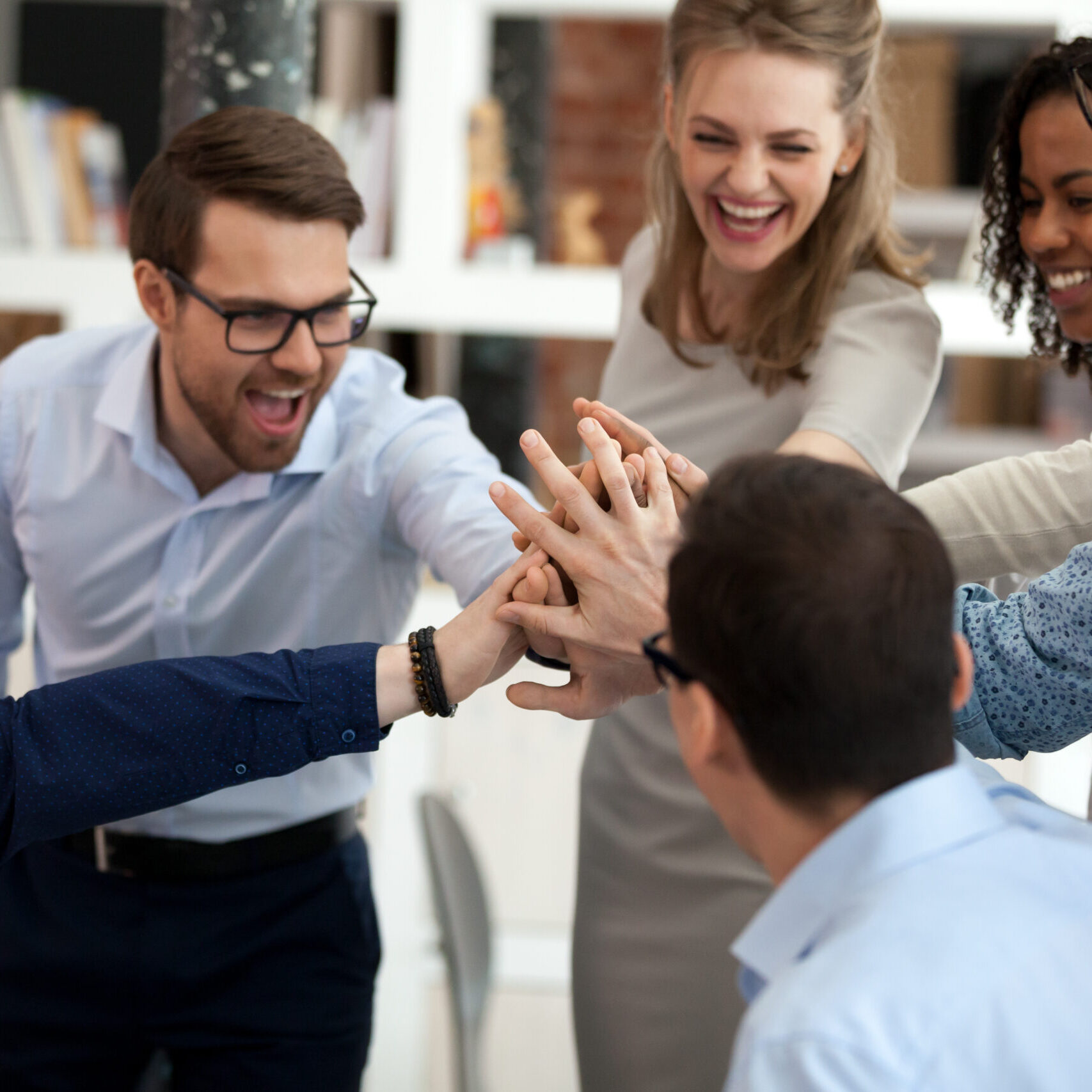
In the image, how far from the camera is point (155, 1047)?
60.3 inches

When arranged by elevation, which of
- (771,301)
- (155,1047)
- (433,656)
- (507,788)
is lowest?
(507,788)

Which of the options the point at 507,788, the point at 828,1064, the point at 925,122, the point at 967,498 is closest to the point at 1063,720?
the point at 967,498

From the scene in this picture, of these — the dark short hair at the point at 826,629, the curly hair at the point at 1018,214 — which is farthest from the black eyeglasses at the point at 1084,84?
the dark short hair at the point at 826,629

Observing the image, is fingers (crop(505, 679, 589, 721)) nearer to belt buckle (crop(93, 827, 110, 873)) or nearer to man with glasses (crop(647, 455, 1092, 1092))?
man with glasses (crop(647, 455, 1092, 1092))

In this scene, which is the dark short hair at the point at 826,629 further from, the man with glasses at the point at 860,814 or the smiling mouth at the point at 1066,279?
the smiling mouth at the point at 1066,279

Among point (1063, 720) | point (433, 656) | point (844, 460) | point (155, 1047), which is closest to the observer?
point (1063, 720)

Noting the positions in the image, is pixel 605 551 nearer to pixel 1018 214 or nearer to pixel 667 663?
pixel 667 663

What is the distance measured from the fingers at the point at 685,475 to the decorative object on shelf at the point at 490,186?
1.67 metres

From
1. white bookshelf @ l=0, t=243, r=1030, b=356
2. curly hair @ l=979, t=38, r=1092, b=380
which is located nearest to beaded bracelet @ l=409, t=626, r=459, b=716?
curly hair @ l=979, t=38, r=1092, b=380

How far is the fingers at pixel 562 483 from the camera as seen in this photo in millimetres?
1308

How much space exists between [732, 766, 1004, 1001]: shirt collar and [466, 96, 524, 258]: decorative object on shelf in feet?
7.57

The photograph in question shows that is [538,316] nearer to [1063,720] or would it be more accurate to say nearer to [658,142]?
[658,142]

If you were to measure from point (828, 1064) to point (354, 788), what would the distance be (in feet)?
3.47

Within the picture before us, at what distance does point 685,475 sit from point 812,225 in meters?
0.44
